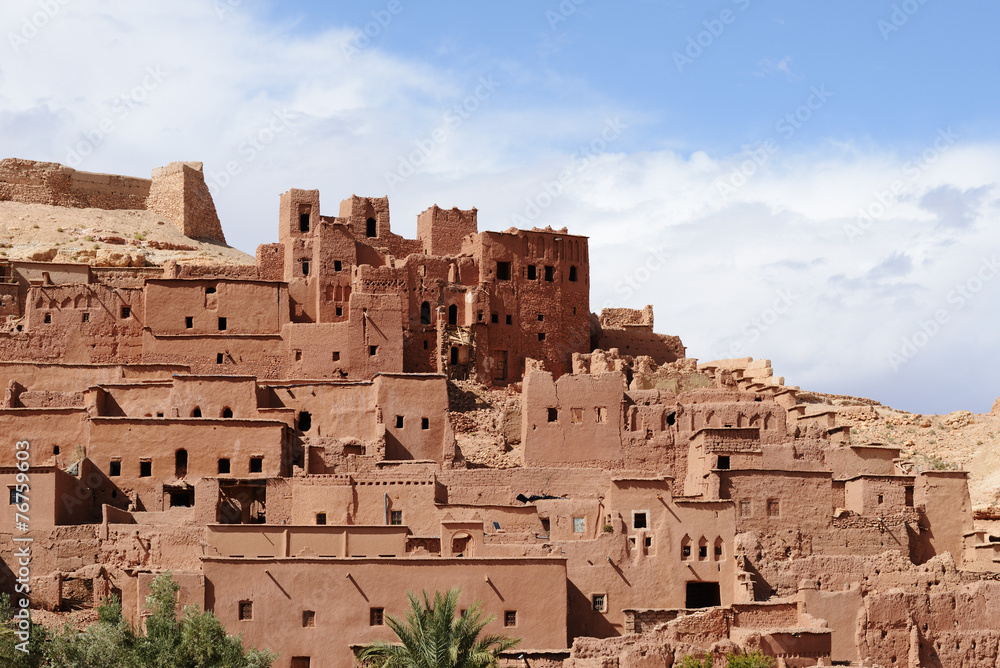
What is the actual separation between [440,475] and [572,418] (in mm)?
5446

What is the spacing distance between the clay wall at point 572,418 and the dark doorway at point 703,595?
267 inches

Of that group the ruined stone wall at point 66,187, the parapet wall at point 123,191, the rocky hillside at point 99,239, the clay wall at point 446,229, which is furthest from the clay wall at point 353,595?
the ruined stone wall at point 66,187

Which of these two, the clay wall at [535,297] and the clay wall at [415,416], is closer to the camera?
the clay wall at [415,416]

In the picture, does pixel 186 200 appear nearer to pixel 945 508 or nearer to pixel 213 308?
pixel 213 308

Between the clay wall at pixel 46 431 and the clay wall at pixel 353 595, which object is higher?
the clay wall at pixel 46 431

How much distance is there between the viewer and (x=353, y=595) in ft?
126

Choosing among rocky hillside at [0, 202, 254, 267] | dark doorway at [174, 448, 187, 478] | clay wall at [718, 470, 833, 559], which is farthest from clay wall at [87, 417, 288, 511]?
rocky hillside at [0, 202, 254, 267]

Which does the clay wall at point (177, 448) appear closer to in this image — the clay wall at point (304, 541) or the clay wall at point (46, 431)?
the clay wall at point (46, 431)

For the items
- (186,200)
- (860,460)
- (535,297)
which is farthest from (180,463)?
(186,200)

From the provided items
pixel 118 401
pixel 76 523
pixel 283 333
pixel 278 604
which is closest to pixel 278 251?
pixel 283 333

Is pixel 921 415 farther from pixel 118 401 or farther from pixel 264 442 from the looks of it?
pixel 118 401

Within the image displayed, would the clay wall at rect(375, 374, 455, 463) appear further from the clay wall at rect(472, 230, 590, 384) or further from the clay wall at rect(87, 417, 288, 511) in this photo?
the clay wall at rect(472, 230, 590, 384)

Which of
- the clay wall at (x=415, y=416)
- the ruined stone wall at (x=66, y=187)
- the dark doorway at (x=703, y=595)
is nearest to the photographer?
the dark doorway at (x=703, y=595)

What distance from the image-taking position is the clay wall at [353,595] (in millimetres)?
38125
